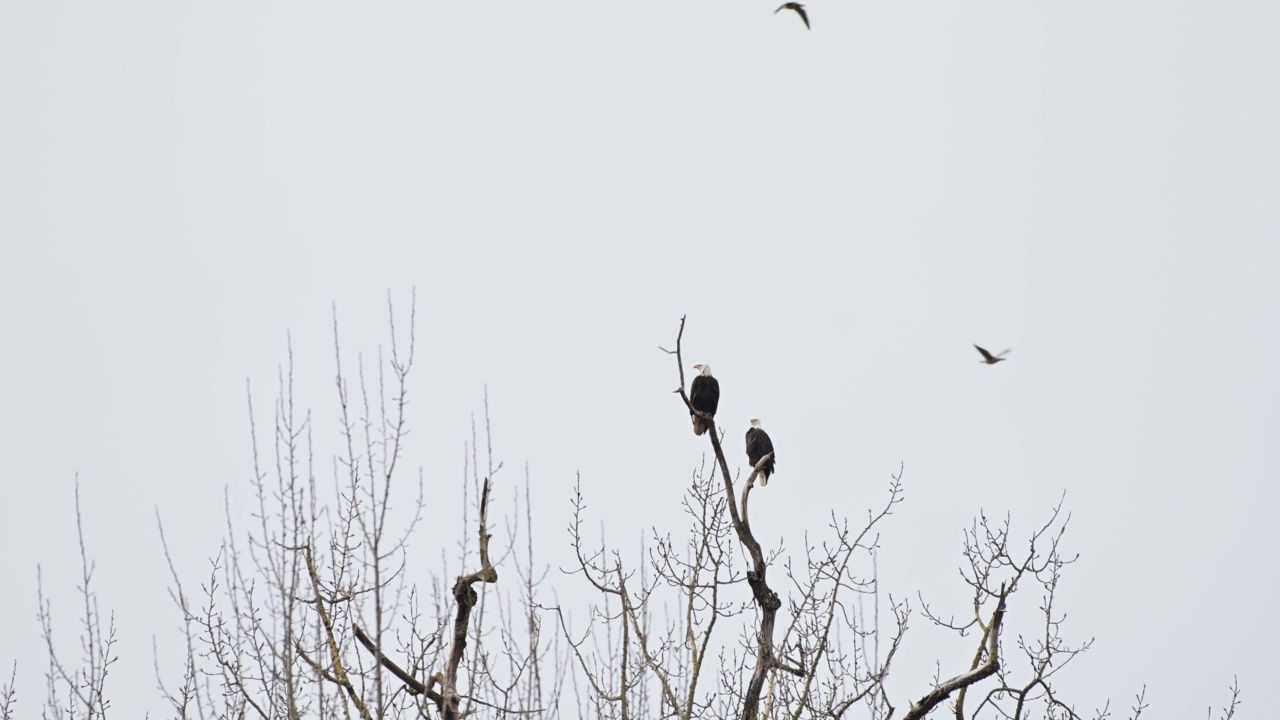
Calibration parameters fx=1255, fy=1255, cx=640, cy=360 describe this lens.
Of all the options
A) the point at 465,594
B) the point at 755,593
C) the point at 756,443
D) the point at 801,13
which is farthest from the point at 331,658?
the point at 756,443

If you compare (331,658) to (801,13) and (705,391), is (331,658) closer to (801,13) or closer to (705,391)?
(801,13)

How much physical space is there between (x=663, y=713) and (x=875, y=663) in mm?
1004

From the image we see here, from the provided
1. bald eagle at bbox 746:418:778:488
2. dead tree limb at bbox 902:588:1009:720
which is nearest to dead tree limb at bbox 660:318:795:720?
dead tree limb at bbox 902:588:1009:720

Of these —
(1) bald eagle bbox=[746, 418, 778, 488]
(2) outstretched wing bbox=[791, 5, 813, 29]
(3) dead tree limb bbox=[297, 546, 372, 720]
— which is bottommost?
(3) dead tree limb bbox=[297, 546, 372, 720]

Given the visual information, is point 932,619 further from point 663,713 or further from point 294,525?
point 294,525

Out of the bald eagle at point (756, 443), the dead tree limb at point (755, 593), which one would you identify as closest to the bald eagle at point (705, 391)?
the bald eagle at point (756, 443)

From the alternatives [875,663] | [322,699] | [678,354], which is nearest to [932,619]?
[875,663]

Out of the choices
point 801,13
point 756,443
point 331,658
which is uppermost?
point 756,443

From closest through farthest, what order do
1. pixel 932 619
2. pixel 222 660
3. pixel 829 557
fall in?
pixel 222 660 → pixel 829 557 → pixel 932 619

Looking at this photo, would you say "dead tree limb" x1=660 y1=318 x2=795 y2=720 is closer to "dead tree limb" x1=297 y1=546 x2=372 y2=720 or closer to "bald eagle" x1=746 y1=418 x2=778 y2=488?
"dead tree limb" x1=297 y1=546 x2=372 y2=720

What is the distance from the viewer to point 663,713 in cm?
568

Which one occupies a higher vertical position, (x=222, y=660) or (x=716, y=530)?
(x=716, y=530)

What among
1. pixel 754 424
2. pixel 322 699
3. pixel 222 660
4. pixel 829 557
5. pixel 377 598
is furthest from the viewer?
pixel 754 424

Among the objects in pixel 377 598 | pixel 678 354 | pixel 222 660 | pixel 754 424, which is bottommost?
pixel 377 598
